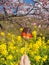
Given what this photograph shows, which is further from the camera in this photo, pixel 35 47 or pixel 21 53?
pixel 35 47

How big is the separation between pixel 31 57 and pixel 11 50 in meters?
0.43

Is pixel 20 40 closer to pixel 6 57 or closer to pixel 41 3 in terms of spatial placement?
pixel 6 57

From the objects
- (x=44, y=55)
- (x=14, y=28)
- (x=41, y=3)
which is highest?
(x=41, y=3)

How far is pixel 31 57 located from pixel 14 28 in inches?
154

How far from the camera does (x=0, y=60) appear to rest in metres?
6.61

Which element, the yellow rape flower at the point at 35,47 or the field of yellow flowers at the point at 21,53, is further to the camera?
the yellow rape flower at the point at 35,47

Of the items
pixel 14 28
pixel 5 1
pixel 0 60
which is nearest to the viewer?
pixel 0 60

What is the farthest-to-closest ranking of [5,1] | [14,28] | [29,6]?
[14,28] → [29,6] → [5,1]

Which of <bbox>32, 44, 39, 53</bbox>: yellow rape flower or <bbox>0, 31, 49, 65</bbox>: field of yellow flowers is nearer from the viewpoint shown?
<bbox>0, 31, 49, 65</bbox>: field of yellow flowers

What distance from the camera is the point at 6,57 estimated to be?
261 inches

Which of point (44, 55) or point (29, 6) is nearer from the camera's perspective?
point (44, 55)

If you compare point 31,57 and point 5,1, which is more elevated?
point 5,1

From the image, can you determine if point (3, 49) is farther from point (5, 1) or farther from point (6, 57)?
point (5, 1)

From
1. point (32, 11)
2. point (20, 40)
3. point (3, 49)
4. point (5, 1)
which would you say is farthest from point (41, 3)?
point (3, 49)
